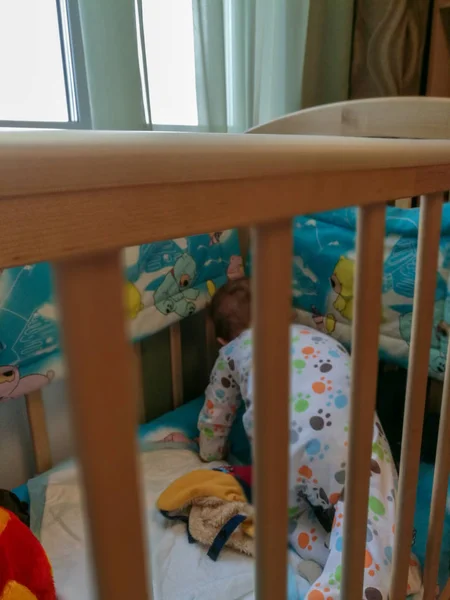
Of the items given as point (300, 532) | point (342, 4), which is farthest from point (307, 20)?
point (300, 532)

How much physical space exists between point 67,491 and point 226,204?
1020 mm

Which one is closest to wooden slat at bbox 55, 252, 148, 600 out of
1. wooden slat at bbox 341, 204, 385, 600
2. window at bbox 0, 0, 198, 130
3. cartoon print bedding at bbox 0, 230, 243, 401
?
wooden slat at bbox 341, 204, 385, 600

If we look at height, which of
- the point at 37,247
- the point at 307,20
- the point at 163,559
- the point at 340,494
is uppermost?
the point at 307,20

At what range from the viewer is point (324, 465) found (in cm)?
92

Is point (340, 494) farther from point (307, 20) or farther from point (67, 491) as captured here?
point (307, 20)

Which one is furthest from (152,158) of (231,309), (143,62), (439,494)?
(231,309)

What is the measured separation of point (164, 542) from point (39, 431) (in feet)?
1.29

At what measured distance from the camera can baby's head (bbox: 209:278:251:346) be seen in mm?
1347

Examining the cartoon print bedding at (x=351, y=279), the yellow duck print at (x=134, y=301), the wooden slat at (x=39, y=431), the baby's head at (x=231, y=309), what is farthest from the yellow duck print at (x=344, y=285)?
the wooden slat at (x=39, y=431)

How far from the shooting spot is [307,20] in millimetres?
1392

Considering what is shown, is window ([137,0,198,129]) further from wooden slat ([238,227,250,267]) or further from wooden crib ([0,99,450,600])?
wooden crib ([0,99,450,600])

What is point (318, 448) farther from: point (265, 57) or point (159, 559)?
point (265, 57)

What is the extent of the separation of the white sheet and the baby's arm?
136mm

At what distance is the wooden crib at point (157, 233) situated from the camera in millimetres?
208
